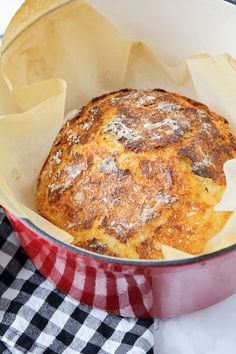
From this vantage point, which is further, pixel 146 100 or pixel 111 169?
pixel 146 100

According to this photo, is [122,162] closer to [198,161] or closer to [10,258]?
[198,161]

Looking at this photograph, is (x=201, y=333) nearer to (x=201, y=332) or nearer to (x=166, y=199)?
(x=201, y=332)

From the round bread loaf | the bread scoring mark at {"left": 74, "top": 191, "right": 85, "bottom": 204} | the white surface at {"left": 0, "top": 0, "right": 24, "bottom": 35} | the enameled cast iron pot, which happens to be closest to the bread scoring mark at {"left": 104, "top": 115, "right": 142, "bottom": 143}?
the round bread loaf

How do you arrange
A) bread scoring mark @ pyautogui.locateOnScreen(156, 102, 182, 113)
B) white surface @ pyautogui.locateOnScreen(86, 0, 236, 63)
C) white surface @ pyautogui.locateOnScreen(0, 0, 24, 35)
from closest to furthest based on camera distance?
bread scoring mark @ pyautogui.locateOnScreen(156, 102, 182, 113) < white surface @ pyautogui.locateOnScreen(86, 0, 236, 63) < white surface @ pyautogui.locateOnScreen(0, 0, 24, 35)

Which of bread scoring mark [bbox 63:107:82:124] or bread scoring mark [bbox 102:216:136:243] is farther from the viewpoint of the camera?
bread scoring mark [bbox 63:107:82:124]

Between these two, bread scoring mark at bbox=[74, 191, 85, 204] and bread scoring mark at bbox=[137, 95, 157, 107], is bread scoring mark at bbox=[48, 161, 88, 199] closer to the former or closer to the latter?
bread scoring mark at bbox=[74, 191, 85, 204]

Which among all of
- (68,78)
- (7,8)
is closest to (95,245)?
(68,78)

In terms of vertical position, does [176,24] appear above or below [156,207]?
above
